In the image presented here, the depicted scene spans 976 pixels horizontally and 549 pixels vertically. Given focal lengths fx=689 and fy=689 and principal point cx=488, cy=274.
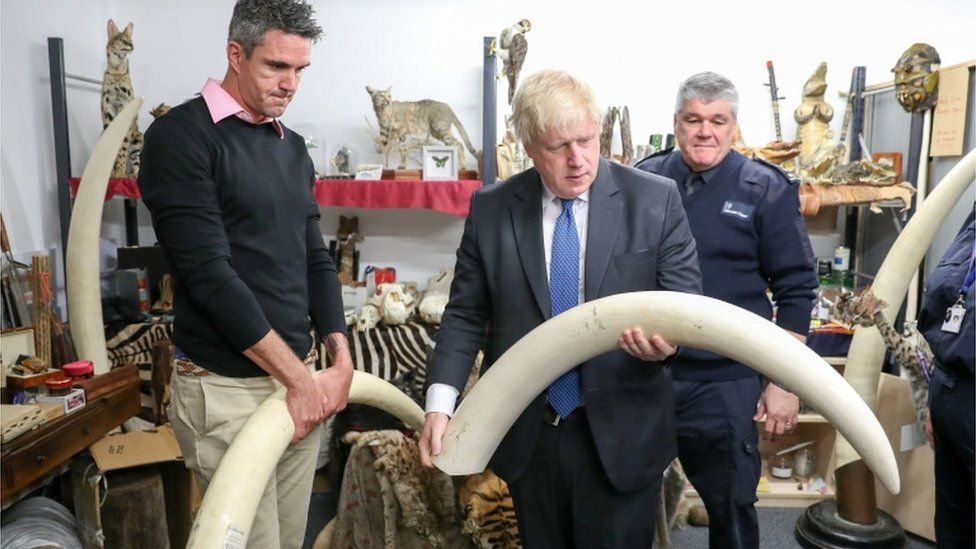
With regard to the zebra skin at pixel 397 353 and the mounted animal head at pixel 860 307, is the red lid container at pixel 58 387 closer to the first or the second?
the zebra skin at pixel 397 353

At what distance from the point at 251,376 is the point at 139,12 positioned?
10.1ft

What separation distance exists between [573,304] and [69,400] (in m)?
1.69

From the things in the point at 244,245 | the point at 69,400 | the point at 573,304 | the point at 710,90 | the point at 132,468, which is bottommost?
the point at 132,468

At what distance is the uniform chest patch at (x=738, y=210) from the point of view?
1794 millimetres

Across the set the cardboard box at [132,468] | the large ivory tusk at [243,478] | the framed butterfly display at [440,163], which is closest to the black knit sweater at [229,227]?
the large ivory tusk at [243,478]

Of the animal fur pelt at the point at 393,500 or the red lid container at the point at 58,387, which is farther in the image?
the animal fur pelt at the point at 393,500

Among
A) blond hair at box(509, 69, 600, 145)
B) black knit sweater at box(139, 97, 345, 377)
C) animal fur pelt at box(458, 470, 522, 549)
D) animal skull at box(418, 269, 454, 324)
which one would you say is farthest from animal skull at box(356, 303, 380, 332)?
blond hair at box(509, 69, 600, 145)

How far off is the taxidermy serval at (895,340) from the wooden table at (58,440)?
7.68 ft

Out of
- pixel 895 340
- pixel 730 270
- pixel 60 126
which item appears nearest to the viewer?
pixel 730 270

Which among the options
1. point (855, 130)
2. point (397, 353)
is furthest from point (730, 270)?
point (855, 130)

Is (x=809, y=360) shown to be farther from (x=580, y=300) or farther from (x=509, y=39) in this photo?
(x=509, y=39)

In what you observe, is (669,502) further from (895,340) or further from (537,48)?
(537,48)

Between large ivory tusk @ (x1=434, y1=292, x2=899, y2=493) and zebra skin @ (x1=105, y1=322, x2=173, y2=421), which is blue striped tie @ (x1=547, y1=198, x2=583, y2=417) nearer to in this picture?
large ivory tusk @ (x1=434, y1=292, x2=899, y2=493)

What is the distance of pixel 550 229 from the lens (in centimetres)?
140
